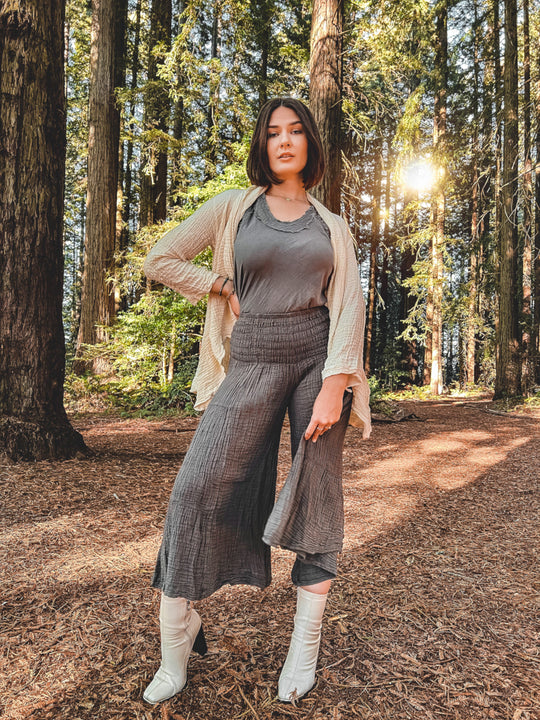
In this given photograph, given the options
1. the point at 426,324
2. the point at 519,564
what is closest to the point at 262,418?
the point at 519,564

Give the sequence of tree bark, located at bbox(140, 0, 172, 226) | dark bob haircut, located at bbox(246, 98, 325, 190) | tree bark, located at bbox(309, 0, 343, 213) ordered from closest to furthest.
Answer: dark bob haircut, located at bbox(246, 98, 325, 190), tree bark, located at bbox(309, 0, 343, 213), tree bark, located at bbox(140, 0, 172, 226)

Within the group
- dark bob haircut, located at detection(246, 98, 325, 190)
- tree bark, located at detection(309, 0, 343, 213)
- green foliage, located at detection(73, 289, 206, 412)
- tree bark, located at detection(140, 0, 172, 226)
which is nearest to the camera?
dark bob haircut, located at detection(246, 98, 325, 190)

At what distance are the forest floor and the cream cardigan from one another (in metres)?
1.02

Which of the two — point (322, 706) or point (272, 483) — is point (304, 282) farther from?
point (322, 706)

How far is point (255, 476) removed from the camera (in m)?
1.83

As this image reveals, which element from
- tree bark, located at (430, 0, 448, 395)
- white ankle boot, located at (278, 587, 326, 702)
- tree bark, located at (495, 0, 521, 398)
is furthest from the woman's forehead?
tree bark, located at (430, 0, 448, 395)

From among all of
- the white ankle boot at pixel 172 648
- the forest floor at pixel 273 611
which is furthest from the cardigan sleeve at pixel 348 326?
the forest floor at pixel 273 611

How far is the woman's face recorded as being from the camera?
1881 millimetres

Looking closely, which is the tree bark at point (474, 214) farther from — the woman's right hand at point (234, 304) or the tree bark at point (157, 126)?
the woman's right hand at point (234, 304)

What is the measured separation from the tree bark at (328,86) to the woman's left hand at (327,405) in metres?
4.31

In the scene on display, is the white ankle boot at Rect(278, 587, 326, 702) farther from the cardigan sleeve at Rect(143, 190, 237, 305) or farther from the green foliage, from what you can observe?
the green foliage

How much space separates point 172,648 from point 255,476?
2.19 ft

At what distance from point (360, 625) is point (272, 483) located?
965 millimetres

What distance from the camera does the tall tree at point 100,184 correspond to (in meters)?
8.88
